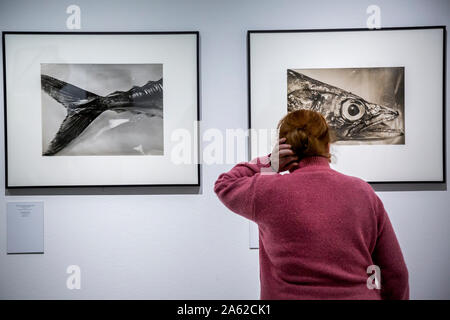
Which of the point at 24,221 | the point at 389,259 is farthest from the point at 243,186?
the point at 24,221

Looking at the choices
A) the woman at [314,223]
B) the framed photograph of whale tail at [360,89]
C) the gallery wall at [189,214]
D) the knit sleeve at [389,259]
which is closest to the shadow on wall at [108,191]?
the gallery wall at [189,214]

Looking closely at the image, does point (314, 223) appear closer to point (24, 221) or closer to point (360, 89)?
point (360, 89)

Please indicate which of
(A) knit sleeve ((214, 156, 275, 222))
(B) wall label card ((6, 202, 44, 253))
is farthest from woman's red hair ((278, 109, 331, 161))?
(B) wall label card ((6, 202, 44, 253))

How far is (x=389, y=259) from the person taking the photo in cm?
71

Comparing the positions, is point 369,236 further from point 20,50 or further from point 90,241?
point 20,50

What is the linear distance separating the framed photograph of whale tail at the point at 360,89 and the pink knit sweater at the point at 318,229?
0.44 metres

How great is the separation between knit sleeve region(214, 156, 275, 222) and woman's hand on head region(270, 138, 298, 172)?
6 cm

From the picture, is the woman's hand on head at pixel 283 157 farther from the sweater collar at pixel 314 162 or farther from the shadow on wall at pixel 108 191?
the shadow on wall at pixel 108 191

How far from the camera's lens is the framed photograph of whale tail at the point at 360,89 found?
1105mm

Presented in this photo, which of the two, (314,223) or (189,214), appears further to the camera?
(189,214)

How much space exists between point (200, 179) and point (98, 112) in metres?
0.47

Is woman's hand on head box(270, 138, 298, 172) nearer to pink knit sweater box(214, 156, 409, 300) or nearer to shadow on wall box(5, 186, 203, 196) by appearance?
pink knit sweater box(214, 156, 409, 300)

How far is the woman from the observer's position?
2.15 ft

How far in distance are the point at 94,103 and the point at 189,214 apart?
57 centimetres
